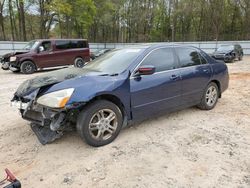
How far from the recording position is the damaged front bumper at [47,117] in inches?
125

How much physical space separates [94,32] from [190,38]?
15.5 metres

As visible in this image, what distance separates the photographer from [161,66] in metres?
4.14

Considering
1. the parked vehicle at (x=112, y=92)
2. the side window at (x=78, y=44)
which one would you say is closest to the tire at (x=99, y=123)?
the parked vehicle at (x=112, y=92)

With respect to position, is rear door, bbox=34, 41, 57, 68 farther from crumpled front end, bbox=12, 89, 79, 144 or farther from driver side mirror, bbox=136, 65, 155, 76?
driver side mirror, bbox=136, 65, 155, 76

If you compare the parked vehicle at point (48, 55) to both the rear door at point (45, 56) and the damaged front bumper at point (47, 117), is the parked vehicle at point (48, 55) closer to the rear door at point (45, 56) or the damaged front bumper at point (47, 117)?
the rear door at point (45, 56)

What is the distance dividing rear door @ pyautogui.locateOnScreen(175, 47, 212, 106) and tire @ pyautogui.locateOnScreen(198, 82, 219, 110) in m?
0.16

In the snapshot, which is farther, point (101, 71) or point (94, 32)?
point (94, 32)

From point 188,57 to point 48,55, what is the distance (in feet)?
30.5

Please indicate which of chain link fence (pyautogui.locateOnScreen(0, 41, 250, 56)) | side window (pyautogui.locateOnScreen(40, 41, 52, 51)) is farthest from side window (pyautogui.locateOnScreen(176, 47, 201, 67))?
chain link fence (pyautogui.locateOnScreen(0, 41, 250, 56))

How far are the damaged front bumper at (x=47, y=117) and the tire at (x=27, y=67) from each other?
864 centimetres

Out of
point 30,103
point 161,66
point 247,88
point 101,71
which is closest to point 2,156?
point 30,103

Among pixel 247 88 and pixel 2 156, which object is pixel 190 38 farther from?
pixel 2 156

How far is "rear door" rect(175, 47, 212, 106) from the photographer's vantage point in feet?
14.7

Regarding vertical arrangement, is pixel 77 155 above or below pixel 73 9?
below
